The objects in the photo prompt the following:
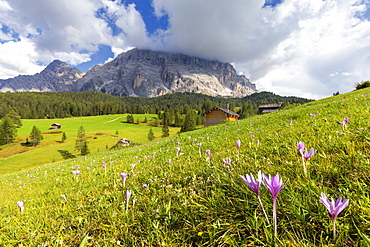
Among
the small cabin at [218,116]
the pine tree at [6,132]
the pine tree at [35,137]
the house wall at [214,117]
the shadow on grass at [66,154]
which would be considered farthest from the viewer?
the pine tree at [6,132]

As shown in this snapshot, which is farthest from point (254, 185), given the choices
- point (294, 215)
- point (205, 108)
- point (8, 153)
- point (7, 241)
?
point (205, 108)

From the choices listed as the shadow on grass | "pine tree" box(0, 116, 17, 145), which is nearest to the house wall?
the shadow on grass

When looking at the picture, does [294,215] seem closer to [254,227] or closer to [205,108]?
[254,227]

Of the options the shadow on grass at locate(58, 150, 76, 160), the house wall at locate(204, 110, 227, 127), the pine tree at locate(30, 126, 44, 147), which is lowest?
the shadow on grass at locate(58, 150, 76, 160)

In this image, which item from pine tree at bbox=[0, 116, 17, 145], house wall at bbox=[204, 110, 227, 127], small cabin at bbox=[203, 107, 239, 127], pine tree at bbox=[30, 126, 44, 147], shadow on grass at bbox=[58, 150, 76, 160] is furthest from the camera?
pine tree at bbox=[0, 116, 17, 145]

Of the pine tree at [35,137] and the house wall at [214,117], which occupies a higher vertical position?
the house wall at [214,117]

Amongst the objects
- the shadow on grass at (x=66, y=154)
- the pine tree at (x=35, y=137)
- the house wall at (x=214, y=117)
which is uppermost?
the house wall at (x=214, y=117)

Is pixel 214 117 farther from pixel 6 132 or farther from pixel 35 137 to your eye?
pixel 6 132

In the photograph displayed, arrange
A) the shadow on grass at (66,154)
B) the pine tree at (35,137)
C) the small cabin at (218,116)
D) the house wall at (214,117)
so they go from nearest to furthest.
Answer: the small cabin at (218,116)
the house wall at (214,117)
the shadow on grass at (66,154)
the pine tree at (35,137)

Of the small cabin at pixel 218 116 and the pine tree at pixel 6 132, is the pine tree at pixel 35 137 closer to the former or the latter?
the pine tree at pixel 6 132

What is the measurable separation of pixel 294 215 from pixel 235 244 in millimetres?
556

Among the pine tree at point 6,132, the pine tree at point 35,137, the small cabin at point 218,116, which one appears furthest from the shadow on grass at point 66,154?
the small cabin at point 218,116

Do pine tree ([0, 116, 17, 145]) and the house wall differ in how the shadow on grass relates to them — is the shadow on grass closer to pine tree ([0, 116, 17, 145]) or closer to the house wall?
pine tree ([0, 116, 17, 145])

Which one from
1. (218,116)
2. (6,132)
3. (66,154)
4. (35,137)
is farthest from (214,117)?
(6,132)
